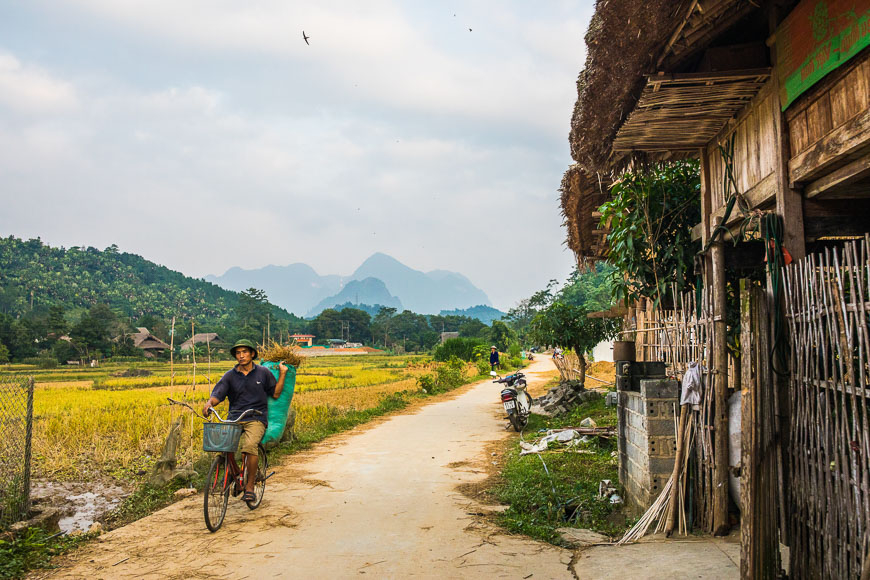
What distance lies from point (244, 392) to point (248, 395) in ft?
0.16

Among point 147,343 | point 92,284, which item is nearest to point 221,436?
point 147,343

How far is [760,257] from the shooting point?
4766 millimetres

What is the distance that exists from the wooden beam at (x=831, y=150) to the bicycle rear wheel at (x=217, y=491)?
523cm

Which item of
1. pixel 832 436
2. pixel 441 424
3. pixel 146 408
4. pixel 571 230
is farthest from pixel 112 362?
pixel 832 436

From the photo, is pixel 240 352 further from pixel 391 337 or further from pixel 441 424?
pixel 391 337

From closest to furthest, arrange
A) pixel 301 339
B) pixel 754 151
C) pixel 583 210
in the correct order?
pixel 754 151
pixel 583 210
pixel 301 339

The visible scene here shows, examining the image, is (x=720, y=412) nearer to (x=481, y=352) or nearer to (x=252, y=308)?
(x=481, y=352)

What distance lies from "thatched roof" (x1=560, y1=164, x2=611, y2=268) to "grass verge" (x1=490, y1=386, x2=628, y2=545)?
11.3ft

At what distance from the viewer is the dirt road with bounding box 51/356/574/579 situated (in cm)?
416

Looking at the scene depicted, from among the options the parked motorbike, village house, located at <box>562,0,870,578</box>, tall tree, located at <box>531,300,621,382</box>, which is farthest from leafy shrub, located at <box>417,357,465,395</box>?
village house, located at <box>562,0,870,578</box>

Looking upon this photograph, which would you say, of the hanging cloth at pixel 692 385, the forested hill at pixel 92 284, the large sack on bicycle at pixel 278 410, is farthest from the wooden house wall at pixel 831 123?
the forested hill at pixel 92 284

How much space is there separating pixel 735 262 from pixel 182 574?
185 inches

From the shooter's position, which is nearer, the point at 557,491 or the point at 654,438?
the point at 654,438

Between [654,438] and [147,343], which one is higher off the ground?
[147,343]
